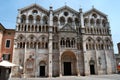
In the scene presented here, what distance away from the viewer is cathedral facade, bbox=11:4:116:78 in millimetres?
30922

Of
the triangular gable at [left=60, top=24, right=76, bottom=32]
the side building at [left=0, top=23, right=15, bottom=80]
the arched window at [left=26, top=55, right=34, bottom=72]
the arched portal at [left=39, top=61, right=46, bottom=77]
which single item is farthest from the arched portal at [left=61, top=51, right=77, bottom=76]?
the side building at [left=0, top=23, right=15, bottom=80]

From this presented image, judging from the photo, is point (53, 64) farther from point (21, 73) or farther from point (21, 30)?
point (21, 30)

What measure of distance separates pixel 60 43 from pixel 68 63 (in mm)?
5383

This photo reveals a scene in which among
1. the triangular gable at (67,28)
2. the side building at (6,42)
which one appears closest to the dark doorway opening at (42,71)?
the side building at (6,42)

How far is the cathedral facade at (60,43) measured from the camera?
101ft

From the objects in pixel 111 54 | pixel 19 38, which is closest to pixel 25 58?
pixel 19 38

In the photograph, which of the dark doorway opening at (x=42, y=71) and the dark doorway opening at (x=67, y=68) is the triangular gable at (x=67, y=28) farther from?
the dark doorway opening at (x=42, y=71)

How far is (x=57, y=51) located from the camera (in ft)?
106

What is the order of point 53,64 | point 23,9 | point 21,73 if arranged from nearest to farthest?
1. point 21,73
2. point 53,64
3. point 23,9

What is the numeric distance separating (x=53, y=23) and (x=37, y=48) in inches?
307

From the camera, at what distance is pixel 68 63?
33.1 metres

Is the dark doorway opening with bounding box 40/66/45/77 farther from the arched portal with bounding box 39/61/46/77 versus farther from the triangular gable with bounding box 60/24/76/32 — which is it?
the triangular gable with bounding box 60/24/76/32

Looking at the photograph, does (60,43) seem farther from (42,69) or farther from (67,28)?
(42,69)

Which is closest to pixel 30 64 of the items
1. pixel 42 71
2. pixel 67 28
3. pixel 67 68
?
pixel 42 71
